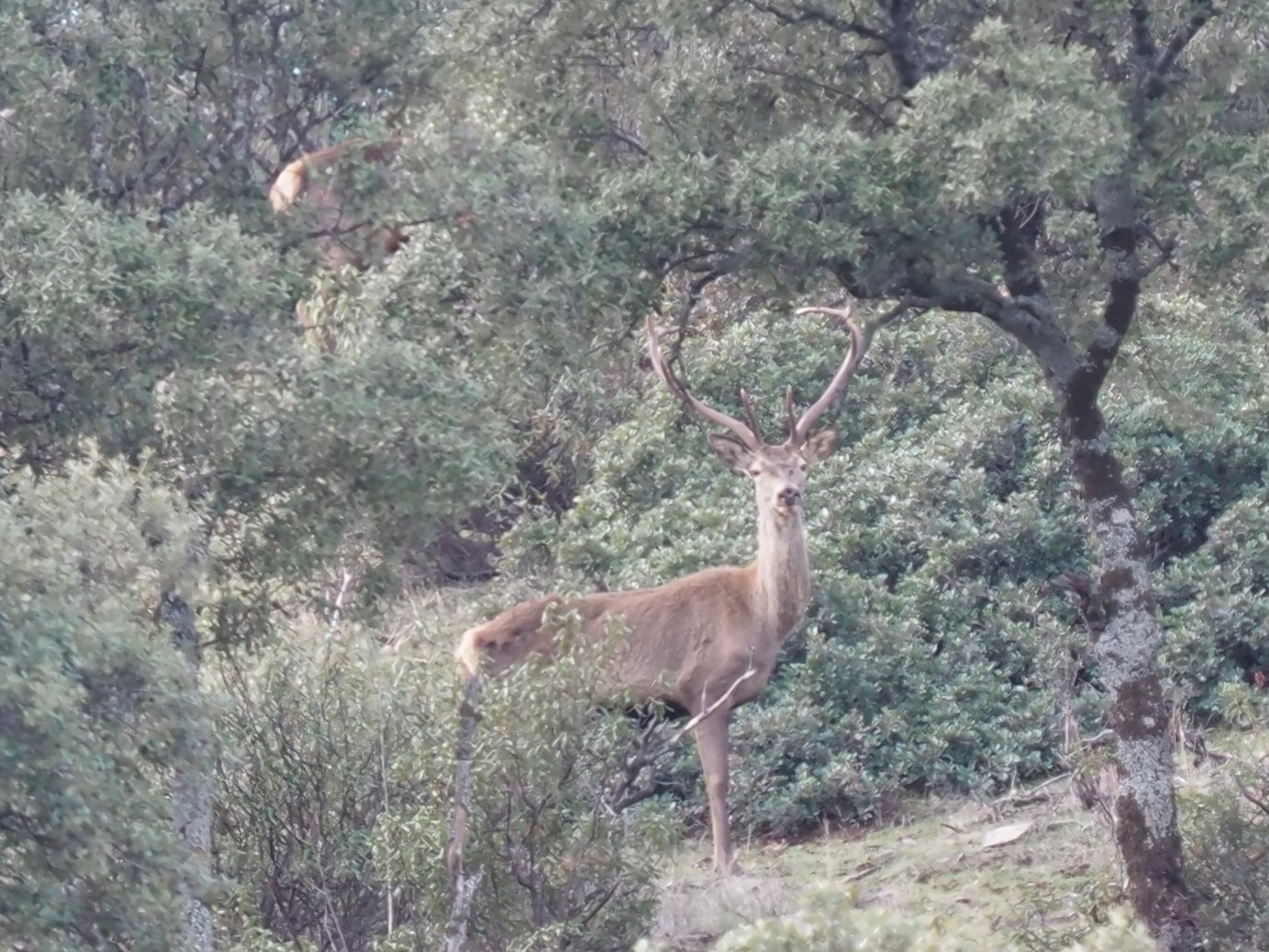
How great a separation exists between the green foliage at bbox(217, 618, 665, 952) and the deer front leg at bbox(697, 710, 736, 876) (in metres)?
2.32

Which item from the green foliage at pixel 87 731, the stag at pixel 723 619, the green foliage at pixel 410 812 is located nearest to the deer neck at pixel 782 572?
the stag at pixel 723 619

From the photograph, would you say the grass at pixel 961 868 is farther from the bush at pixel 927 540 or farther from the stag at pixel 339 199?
the stag at pixel 339 199

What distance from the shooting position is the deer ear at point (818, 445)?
11328mm

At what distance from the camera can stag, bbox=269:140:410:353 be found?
26.0ft

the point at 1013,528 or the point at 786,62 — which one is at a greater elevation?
the point at 786,62

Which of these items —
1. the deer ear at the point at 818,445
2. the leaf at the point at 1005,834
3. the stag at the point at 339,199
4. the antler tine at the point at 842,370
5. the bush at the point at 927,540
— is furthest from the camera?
the bush at the point at 927,540

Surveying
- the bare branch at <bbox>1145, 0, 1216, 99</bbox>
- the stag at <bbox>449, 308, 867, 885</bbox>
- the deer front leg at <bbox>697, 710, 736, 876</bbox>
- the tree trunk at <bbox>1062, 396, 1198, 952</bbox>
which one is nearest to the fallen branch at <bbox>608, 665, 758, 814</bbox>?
the tree trunk at <bbox>1062, 396, 1198, 952</bbox>

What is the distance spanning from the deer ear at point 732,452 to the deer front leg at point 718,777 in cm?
143

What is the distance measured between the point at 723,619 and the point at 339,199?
4325 mm

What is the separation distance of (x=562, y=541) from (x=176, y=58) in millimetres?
7410

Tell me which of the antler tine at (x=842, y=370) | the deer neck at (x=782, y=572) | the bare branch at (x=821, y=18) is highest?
the bare branch at (x=821, y=18)

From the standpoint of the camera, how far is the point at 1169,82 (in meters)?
8.28

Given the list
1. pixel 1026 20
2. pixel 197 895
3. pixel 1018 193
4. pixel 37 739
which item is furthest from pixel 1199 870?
pixel 37 739

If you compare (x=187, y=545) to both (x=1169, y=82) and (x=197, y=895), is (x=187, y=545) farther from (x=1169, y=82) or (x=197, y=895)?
(x=1169, y=82)
